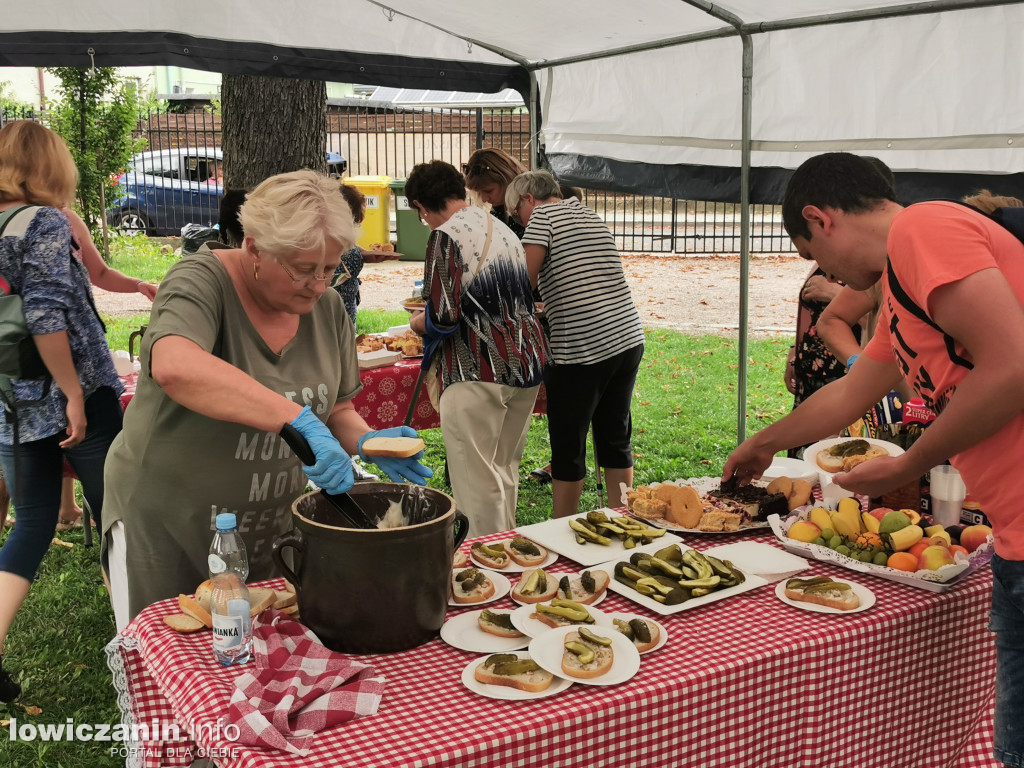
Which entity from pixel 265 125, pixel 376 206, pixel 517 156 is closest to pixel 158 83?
pixel 517 156

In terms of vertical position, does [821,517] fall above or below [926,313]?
below

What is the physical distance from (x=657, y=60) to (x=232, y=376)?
11.8 ft

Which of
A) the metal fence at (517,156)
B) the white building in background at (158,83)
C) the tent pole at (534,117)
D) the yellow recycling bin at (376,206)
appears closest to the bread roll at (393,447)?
the tent pole at (534,117)

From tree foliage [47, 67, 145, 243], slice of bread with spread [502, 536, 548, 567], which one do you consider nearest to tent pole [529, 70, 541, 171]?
slice of bread with spread [502, 536, 548, 567]

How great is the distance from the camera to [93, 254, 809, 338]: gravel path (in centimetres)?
1088

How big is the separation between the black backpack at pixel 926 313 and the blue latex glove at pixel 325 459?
1089 mm

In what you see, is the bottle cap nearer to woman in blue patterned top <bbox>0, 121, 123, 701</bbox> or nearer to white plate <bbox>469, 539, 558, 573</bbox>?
white plate <bbox>469, 539, 558, 573</bbox>

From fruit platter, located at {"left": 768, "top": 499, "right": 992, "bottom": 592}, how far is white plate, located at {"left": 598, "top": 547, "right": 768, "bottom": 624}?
0.23m

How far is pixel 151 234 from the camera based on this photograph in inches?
589

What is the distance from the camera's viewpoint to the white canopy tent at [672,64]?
11.4 ft

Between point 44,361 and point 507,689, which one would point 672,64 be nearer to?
point 44,361

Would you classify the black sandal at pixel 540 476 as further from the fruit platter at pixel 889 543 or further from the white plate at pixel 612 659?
the white plate at pixel 612 659

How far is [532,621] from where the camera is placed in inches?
71.2

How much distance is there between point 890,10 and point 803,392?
5.23 ft
